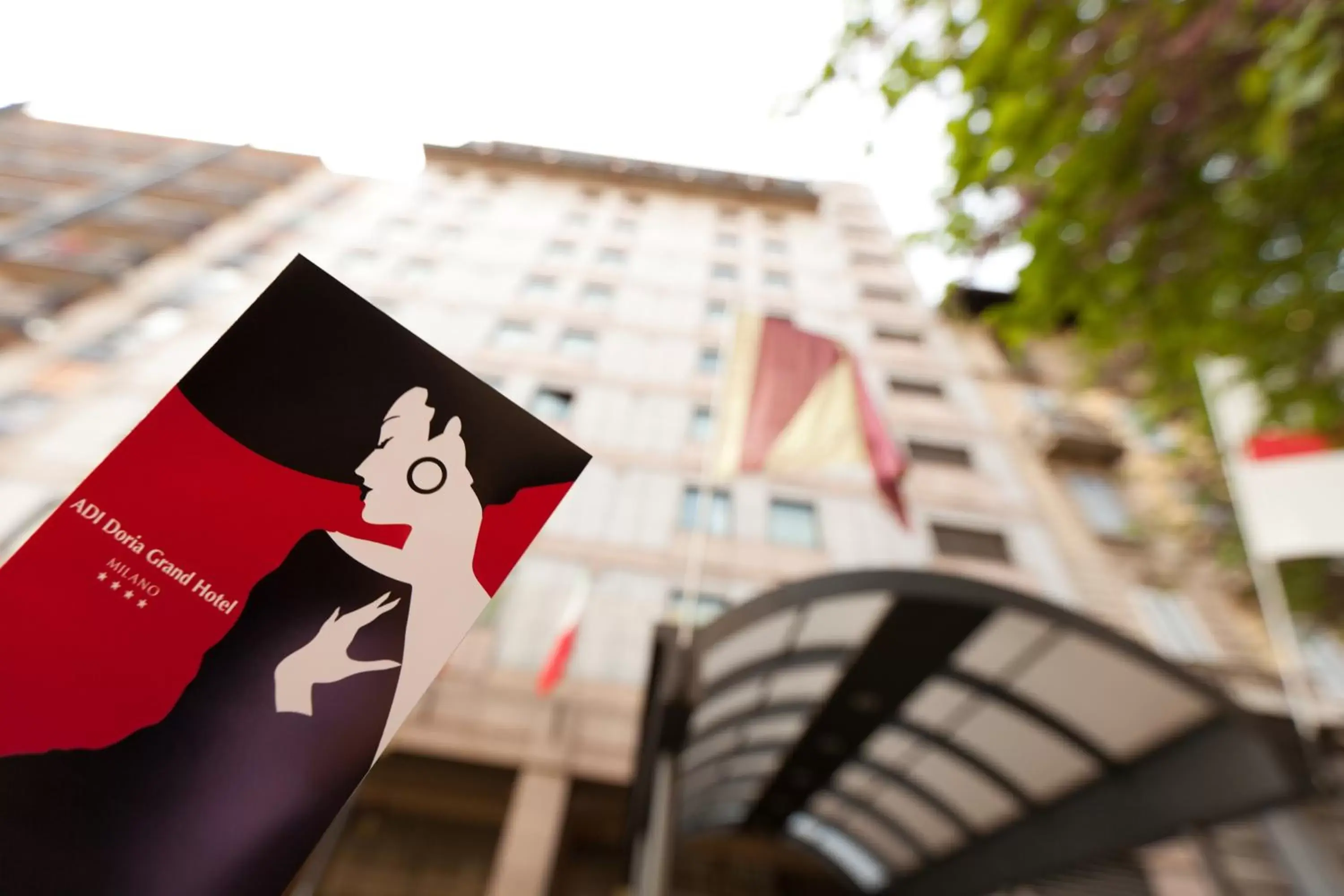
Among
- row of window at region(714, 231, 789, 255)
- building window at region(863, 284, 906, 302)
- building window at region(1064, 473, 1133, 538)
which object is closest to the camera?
building window at region(1064, 473, 1133, 538)

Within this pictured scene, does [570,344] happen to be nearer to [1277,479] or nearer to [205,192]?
[1277,479]

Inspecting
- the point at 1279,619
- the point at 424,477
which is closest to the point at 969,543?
the point at 1279,619

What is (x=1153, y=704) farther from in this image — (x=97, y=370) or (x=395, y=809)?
(x=97, y=370)

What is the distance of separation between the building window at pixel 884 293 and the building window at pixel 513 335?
10977 mm

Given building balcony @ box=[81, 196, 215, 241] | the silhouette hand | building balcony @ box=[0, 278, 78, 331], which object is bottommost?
the silhouette hand

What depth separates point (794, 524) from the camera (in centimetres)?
1303

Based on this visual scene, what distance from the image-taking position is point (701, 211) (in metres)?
25.5

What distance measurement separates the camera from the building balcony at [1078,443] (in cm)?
1449

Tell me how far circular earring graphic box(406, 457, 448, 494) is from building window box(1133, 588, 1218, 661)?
13.7 meters

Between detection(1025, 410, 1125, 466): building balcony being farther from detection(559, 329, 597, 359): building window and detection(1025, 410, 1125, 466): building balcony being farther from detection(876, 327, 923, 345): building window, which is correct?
detection(559, 329, 597, 359): building window

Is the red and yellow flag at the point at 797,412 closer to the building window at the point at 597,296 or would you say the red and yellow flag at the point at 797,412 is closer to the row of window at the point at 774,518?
the row of window at the point at 774,518

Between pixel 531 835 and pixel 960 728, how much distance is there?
6030 millimetres

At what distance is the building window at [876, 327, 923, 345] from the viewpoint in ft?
60.3

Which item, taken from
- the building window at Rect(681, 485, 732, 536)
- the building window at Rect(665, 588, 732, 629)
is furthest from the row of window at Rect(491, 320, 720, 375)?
the building window at Rect(665, 588, 732, 629)
